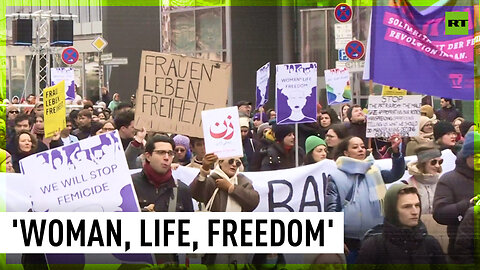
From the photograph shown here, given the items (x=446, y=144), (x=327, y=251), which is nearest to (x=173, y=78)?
(x=327, y=251)

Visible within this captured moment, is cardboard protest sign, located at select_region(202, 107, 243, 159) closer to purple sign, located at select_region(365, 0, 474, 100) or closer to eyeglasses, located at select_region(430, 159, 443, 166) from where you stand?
purple sign, located at select_region(365, 0, 474, 100)

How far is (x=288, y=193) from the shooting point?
10.2 feet

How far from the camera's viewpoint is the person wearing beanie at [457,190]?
2984mm

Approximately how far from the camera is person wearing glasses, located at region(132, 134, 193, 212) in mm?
3014

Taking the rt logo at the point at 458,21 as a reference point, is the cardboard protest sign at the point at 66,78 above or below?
below

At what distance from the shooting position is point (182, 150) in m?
3.03

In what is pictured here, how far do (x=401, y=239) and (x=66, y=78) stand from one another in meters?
1.63

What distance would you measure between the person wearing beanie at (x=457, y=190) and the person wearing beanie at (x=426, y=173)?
3 centimetres

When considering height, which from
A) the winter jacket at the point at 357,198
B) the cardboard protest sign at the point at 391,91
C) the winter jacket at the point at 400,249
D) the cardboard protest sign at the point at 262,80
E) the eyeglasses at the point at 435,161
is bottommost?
the winter jacket at the point at 400,249

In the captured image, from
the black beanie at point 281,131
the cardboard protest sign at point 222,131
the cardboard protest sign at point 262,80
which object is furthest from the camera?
the black beanie at point 281,131

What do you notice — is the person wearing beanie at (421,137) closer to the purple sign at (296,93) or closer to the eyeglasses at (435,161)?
the eyeglasses at (435,161)

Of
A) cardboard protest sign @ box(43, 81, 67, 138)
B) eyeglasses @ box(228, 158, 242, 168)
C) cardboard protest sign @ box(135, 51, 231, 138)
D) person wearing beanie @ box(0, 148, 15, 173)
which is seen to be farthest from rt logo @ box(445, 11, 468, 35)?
person wearing beanie @ box(0, 148, 15, 173)
